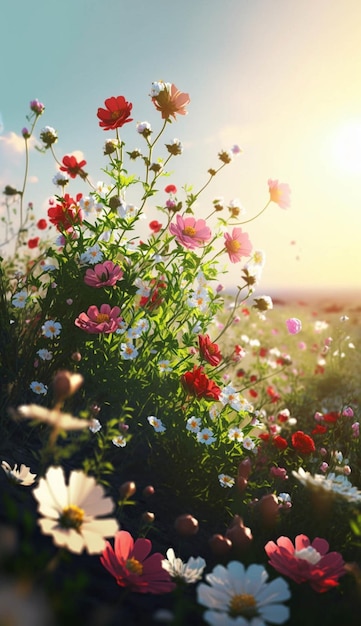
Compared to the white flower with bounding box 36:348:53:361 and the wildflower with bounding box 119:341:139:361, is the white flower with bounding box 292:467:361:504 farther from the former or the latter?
the white flower with bounding box 36:348:53:361

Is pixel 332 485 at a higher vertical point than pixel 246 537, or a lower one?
higher

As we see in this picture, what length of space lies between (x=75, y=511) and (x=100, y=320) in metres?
1.41

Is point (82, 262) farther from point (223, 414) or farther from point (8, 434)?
point (223, 414)

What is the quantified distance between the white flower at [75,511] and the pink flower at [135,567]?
5.0 inches

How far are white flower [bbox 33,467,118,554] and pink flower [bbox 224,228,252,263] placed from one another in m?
1.83

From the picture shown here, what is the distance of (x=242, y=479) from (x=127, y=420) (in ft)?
2.37

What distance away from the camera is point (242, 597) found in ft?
3.26

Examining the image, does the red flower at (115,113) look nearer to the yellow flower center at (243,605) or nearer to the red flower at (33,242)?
the yellow flower center at (243,605)

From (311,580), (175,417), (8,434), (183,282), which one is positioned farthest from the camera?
(183,282)

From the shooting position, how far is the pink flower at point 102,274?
233 centimetres

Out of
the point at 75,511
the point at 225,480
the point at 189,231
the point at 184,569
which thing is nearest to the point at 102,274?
the point at 189,231

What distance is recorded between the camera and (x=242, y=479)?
6.47 ft

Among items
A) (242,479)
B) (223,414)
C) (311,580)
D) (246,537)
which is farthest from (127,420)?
(311,580)

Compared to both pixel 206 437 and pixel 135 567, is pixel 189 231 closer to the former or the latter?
pixel 206 437
